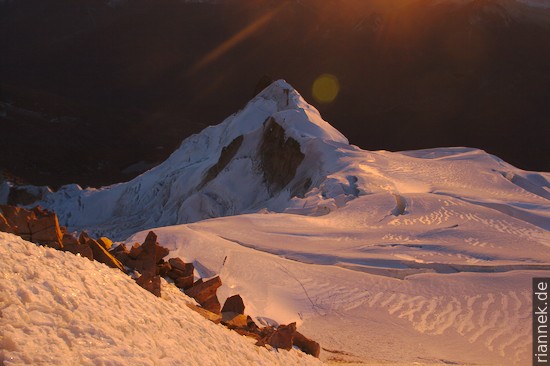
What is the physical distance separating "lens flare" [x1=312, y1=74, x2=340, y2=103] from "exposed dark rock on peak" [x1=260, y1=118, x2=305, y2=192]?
60.2 feet

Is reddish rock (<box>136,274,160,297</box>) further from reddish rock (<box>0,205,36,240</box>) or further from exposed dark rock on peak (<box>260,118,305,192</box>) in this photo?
exposed dark rock on peak (<box>260,118,305,192</box>)

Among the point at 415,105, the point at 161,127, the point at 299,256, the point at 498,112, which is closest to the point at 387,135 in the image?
the point at 415,105

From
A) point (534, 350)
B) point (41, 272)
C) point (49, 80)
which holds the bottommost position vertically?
point (534, 350)

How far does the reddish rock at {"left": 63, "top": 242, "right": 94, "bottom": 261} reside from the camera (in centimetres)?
309

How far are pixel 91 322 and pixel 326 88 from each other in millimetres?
29262

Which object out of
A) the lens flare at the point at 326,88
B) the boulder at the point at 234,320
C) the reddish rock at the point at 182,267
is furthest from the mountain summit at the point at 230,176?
the lens flare at the point at 326,88

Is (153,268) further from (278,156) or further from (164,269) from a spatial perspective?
(278,156)

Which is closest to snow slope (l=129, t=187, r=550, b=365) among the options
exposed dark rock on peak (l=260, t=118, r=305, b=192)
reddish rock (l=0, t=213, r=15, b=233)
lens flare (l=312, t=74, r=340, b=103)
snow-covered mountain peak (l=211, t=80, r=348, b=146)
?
reddish rock (l=0, t=213, r=15, b=233)

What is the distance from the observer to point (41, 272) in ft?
8.19

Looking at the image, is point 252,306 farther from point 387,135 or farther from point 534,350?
point 387,135

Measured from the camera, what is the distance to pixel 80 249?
312 cm

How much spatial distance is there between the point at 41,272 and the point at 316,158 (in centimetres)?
760

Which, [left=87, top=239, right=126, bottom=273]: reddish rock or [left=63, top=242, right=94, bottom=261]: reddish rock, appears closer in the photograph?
[left=63, top=242, right=94, bottom=261]: reddish rock

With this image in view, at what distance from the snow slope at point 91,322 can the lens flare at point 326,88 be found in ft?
88.5
